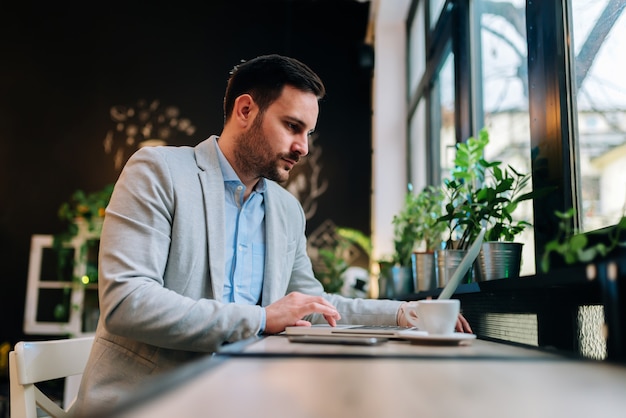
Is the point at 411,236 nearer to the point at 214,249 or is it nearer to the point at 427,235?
the point at 427,235

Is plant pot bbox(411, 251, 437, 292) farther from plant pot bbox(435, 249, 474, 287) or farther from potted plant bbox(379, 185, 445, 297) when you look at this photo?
plant pot bbox(435, 249, 474, 287)

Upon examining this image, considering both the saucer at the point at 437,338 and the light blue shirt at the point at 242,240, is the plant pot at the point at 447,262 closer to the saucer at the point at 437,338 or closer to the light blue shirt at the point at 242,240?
the light blue shirt at the point at 242,240

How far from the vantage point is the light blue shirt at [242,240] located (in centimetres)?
175

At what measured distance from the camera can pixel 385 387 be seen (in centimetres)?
61

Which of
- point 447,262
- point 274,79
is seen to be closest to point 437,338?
point 447,262

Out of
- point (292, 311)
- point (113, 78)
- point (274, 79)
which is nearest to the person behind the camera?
point (292, 311)

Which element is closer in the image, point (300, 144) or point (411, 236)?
point (300, 144)

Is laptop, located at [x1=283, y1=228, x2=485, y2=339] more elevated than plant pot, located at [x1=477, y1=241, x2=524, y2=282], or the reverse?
plant pot, located at [x1=477, y1=241, x2=524, y2=282]

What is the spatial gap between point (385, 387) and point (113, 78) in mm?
5565

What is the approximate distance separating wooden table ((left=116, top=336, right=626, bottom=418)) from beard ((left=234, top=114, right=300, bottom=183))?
41.3 inches

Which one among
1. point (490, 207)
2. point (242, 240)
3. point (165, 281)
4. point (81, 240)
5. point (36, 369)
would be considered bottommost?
point (36, 369)

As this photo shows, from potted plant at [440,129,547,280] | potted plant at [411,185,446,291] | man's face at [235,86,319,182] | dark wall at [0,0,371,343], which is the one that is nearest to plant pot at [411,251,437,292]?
potted plant at [411,185,446,291]

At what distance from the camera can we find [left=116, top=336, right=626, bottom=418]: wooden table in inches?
20.6

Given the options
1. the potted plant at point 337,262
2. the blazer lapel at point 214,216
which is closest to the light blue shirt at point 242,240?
the blazer lapel at point 214,216
